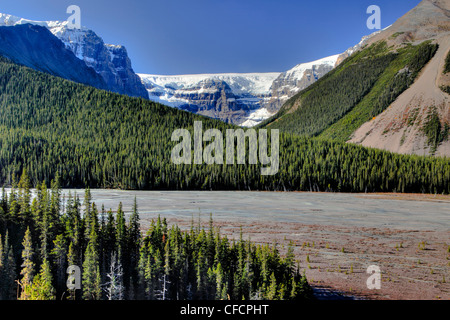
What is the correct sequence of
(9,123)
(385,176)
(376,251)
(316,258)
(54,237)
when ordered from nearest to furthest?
(54,237) < (316,258) < (376,251) < (385,176) < (9,123)

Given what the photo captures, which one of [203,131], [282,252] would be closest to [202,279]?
[282,252]

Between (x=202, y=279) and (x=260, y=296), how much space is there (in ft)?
14.3

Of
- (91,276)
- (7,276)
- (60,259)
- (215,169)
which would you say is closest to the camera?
(91,276)

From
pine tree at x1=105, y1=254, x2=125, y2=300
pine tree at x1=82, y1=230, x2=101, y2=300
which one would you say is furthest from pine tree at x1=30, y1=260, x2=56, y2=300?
pine tree at x1=105, y1=254, x2=125, y2=300

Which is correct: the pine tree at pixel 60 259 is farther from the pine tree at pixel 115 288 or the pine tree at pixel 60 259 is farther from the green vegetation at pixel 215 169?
the green vegetation at pixel 215 169

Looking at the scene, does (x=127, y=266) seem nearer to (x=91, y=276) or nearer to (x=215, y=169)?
(x=91, y=276)

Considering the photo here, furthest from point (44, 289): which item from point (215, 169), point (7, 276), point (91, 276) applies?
point (215, 169)

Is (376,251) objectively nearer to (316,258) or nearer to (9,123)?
(316,258)

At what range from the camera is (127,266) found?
25.0 meters

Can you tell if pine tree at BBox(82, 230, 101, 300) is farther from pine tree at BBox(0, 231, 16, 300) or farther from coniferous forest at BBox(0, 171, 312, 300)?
pine tree at BBox(0, 231, 16, 300)

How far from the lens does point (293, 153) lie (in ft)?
467
